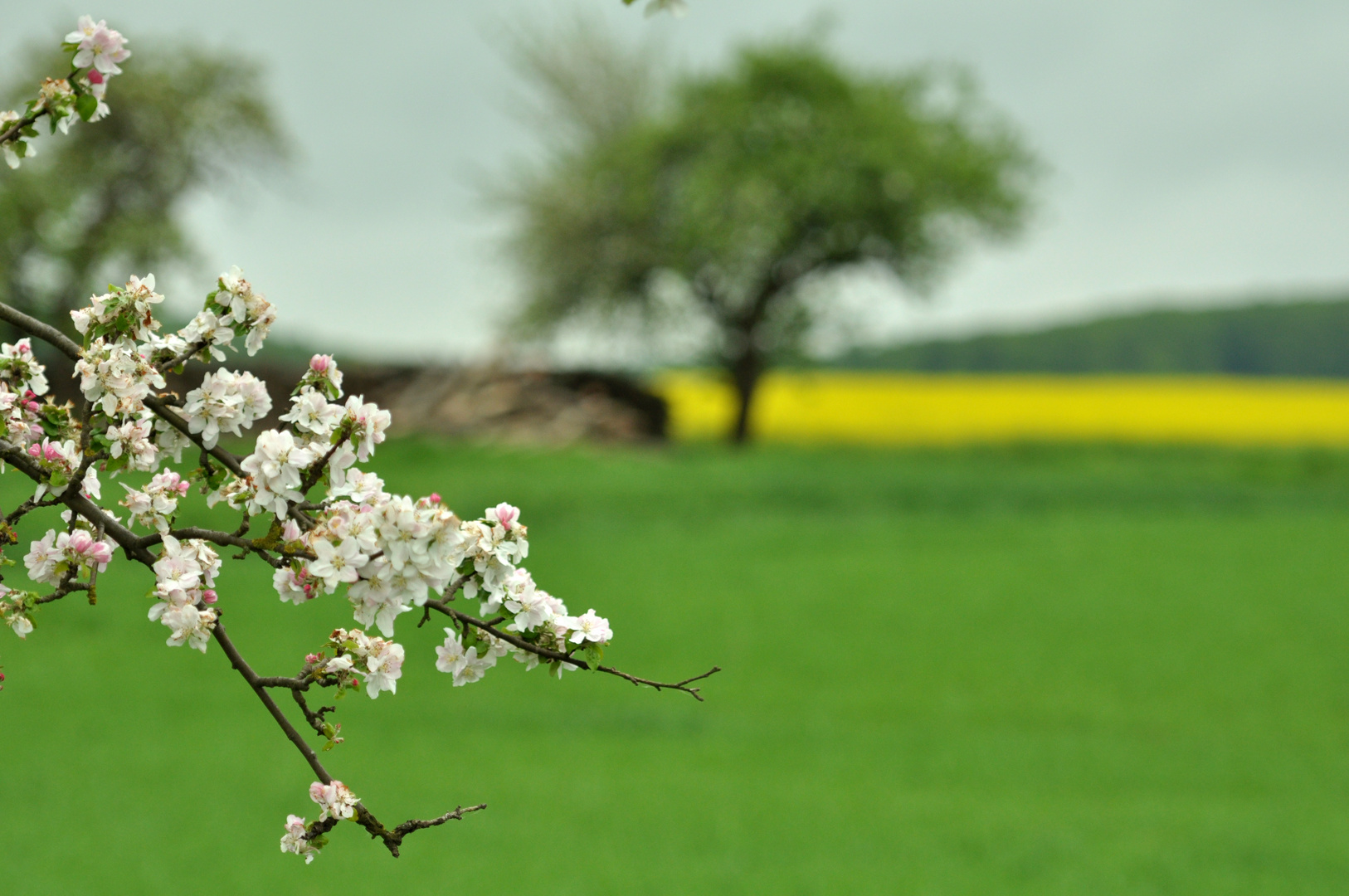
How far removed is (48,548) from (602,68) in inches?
1726

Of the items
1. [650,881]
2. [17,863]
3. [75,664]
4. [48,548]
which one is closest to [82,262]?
[75,664]

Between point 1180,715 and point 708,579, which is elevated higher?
point 708,579

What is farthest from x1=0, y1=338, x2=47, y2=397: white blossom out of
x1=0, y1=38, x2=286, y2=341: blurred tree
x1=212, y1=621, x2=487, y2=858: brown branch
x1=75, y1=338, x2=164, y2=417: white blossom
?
x1=0, y1=38, x2=286, y2=341: blurred tree

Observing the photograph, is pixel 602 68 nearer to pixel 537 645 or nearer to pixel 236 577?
pixel 236 577

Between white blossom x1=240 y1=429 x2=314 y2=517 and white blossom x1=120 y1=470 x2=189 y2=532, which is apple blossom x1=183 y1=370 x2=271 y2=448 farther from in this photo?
white blossom x1=120 y1=470 x2=189 y2=532

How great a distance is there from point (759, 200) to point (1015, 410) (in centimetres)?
2136

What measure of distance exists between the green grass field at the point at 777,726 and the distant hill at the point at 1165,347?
152 feet

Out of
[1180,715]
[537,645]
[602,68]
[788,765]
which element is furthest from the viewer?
[602,68]

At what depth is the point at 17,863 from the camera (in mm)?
10117

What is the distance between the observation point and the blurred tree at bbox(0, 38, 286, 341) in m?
31.9

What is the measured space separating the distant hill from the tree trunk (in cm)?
3129

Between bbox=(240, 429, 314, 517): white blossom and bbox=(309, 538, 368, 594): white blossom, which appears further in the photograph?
bbox=(240, 429, 314, 517): white blossom

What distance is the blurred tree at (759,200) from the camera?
118ft

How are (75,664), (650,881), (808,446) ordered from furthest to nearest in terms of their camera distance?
(808,446), (75,664), (650,881)
